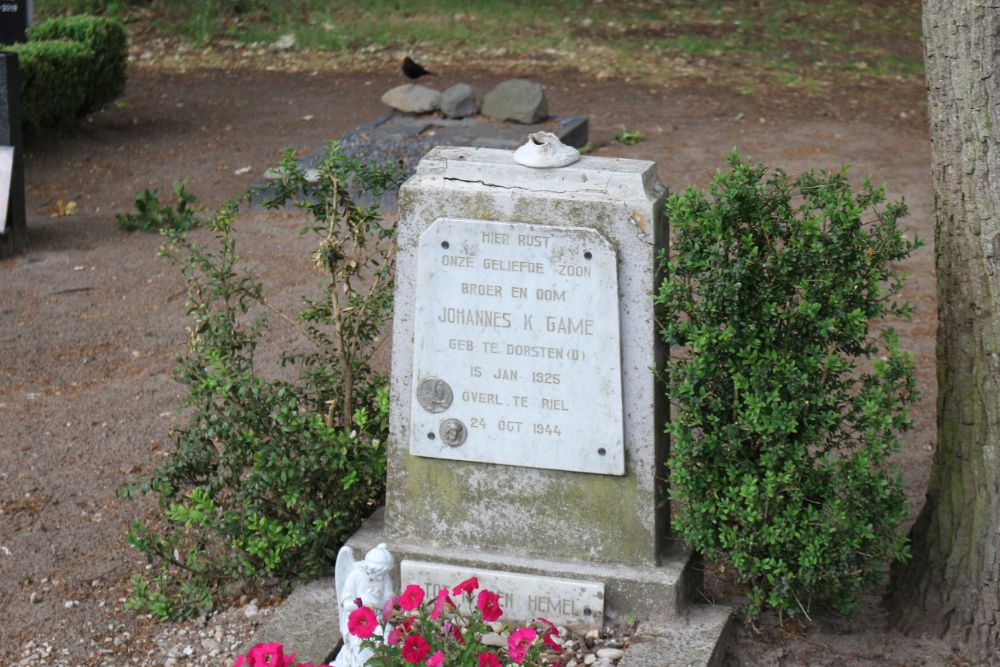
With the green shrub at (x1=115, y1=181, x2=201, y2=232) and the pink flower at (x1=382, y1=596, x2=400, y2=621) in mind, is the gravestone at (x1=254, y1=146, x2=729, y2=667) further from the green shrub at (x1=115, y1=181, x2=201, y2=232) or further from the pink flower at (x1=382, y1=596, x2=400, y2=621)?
the green shrub at (x1=115, y1=181, x2=201, y2=232)

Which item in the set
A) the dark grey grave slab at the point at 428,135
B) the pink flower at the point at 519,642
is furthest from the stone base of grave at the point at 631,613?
the dark grey grave slab at the point at 428,135

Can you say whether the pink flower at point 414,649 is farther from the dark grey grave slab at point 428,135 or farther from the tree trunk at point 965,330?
the dark grey grave slab at point 428,135

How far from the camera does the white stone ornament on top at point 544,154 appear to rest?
11.5 feet

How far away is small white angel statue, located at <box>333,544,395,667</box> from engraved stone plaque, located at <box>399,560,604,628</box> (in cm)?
44

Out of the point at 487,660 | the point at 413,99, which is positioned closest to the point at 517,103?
the point at 413,99

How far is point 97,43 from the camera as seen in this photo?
1098 cm

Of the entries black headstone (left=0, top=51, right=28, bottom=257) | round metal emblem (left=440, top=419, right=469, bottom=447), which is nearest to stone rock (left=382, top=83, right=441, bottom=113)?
black headstone (left=0, top=51, right=28, bottom=257)

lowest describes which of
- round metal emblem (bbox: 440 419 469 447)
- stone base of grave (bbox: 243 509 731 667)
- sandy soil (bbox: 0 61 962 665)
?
sandy soil (bbox: 0 61 962 665)

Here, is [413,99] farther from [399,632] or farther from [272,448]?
[399,632]

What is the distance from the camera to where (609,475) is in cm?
353

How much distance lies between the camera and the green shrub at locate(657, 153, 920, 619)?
329 centimetres

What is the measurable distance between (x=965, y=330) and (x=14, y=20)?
27.4ft

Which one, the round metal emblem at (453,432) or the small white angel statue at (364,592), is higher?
the round metal emblem at (453,432)

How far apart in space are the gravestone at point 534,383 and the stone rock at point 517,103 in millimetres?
6803
